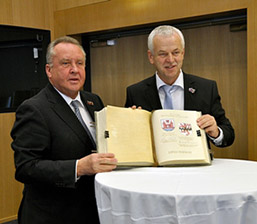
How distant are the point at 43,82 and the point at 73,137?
2870mm

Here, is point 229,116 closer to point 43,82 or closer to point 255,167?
point 255,167

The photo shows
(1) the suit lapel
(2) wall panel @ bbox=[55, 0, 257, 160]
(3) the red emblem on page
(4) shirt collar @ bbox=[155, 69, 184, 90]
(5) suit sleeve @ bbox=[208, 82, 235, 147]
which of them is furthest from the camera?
(2) wall panel @ bbox=[55, 0, 257, 160]

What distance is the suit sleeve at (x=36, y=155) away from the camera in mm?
1836

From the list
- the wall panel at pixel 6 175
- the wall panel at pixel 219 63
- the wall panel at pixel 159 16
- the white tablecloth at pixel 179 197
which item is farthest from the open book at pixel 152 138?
the wall panel at pixel 6 175

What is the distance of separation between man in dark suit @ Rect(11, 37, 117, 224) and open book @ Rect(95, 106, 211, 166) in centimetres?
19

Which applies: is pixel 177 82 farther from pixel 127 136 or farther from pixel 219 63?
pixel 219 63

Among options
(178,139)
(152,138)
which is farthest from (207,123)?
(152,138)

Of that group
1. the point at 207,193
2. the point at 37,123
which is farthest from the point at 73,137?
the point at 207,193

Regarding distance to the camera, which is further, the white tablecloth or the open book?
the open book

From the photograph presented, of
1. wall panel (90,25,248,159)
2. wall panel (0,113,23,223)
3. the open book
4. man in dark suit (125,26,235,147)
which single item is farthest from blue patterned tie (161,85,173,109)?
wall panel (0,113,23,223)

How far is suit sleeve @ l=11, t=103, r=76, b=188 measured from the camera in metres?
1.84

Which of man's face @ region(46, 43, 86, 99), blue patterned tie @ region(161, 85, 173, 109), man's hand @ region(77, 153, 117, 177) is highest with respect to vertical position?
man's face @ region(46, 43, 86, 99)

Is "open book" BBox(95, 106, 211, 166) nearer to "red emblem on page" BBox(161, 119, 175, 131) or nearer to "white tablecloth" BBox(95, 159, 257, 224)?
"red emblem on page" BBox(161, 119, 175, 131)

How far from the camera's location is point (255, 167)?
1793 millimetres
